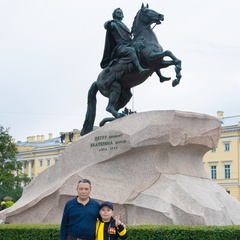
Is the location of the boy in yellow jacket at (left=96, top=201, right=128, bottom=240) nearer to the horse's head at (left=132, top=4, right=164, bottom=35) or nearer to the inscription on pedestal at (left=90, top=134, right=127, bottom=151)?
the inscription on pedestal at (left=90, top=134, right=127, bottom=151)

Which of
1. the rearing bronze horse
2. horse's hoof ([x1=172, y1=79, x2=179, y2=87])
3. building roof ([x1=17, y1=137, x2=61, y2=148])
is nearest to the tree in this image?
building roof ([x1=17, y1=137, x2=61, y2=148])

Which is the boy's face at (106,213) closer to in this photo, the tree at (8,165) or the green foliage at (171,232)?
the green foliage at (171,232)

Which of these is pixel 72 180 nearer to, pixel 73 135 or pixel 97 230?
pixel 97 230

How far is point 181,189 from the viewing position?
39.1 feet

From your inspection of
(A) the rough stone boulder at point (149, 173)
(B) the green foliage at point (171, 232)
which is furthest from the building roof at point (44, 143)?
(B) the green foliage at point (171, 232)

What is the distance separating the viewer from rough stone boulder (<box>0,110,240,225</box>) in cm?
1175

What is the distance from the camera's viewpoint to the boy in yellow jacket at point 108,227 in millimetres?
6566

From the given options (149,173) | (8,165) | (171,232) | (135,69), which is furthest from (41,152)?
(171,232)

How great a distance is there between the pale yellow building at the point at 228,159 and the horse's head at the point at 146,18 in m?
47.8

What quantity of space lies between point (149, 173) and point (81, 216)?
5750mm

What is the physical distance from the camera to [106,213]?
658 centimetres

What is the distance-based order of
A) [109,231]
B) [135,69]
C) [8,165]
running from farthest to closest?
[8,165]
[135,69]
[109,231]

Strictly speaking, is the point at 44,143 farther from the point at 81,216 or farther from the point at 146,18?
the point at 81,216

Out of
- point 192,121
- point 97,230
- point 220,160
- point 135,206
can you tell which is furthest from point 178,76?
point 220,160
